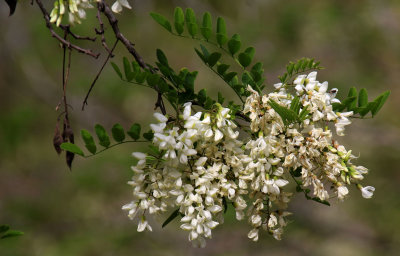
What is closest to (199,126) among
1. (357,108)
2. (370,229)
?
(357,108)

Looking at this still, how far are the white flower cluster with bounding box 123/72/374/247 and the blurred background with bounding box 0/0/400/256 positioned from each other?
10.5 ft

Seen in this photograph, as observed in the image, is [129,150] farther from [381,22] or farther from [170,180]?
[170,180]

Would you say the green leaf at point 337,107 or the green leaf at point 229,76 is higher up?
the green leaf at point 337,107

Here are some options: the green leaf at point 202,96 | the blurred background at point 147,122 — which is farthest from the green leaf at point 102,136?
the blurred background at point 147,122

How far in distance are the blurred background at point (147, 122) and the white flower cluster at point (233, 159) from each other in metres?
3.21

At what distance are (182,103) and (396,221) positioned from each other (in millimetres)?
3914

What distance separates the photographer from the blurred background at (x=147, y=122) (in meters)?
4.89

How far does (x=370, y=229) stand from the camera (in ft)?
17.5

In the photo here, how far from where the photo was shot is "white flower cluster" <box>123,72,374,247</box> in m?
1.21

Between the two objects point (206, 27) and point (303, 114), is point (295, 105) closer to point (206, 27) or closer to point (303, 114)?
point (303, 114)

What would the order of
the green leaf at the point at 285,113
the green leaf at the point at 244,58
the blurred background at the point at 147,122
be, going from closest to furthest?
1. the green leaf at the point at 285,113
2. the green leaf at the point at 244,58
3. the blurred background at the point at 147,122

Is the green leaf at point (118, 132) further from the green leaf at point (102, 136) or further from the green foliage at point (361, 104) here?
the green foliage at point (361, 104)

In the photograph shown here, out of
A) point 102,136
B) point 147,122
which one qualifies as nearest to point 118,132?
point 102,136

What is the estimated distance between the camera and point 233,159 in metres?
1.21
